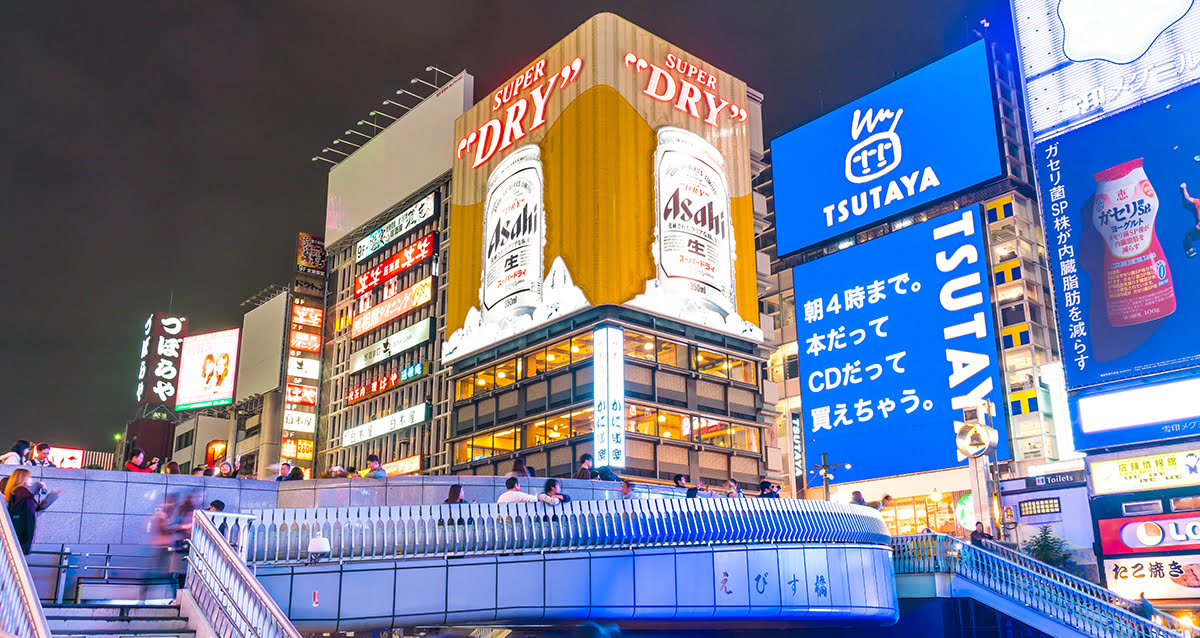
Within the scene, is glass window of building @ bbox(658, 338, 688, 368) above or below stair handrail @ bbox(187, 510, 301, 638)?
above

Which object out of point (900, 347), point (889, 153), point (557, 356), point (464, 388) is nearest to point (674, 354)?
point (557, 356)

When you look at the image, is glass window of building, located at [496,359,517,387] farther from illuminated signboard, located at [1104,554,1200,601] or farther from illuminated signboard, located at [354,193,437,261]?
illuminated signboard, located at [1104,554,1200,601]

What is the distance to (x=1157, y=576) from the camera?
132 feet

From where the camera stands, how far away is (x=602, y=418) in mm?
44406

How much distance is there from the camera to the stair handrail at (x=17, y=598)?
823 centimetres

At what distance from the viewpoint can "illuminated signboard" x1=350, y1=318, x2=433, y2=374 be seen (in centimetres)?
6122

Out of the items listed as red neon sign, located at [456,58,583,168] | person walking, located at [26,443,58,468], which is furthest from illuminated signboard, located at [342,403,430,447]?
person walking, located at [26,443,58,468]

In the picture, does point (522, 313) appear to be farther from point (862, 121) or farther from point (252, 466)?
point (252, 466)

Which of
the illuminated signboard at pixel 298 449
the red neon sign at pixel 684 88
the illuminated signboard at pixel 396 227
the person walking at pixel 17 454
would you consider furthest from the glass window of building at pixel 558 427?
the person walking at pixel 17 454

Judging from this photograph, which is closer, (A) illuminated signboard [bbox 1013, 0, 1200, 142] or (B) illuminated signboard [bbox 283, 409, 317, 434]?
(A) illuminated signboard [bbox 1013, 0, 1200, 142]

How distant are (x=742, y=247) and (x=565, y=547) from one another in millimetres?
36732

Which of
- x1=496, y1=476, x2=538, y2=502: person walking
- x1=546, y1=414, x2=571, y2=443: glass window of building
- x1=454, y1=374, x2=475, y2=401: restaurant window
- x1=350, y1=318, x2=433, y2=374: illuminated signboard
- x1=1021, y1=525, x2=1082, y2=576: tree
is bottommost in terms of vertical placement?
x1=1021, y1=525, x2=1082, y2=576: tree

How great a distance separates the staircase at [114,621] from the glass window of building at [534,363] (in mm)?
39612

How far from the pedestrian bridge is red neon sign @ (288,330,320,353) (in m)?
57.4
